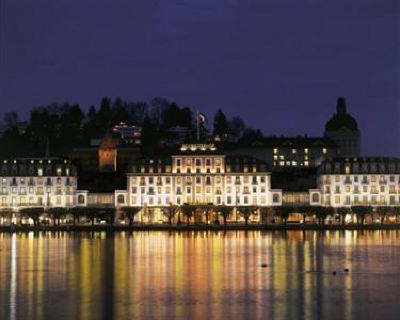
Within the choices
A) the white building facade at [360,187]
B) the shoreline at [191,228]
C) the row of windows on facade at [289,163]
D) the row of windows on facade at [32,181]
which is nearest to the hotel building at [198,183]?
the white building facade at [360,187]

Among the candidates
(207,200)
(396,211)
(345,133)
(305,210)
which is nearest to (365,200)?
(396,211)

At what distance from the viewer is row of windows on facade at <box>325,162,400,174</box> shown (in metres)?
124

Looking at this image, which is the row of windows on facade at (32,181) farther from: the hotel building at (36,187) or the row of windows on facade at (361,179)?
the row of windows on facade at (361,179)

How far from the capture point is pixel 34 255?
63688 millimetres

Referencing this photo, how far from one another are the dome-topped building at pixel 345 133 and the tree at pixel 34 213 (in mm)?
68993

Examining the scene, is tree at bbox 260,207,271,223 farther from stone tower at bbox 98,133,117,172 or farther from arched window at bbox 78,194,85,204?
stone tower at bbox 98,133,117,172

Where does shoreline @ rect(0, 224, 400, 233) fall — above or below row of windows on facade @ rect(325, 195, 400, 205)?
below

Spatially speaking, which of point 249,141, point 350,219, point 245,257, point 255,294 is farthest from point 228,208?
point 255,294

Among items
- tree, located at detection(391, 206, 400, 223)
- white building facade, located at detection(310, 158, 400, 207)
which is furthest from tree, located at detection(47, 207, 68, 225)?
tree, located at detection(391, 206, 400, 223)

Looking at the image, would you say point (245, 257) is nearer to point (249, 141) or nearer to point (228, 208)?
point (228, 208)

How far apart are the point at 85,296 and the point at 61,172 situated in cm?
8563

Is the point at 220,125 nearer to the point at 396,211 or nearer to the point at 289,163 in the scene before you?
the point at 289,163

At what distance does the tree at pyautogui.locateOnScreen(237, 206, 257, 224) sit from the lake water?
45179 millimetres

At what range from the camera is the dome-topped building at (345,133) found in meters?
174
